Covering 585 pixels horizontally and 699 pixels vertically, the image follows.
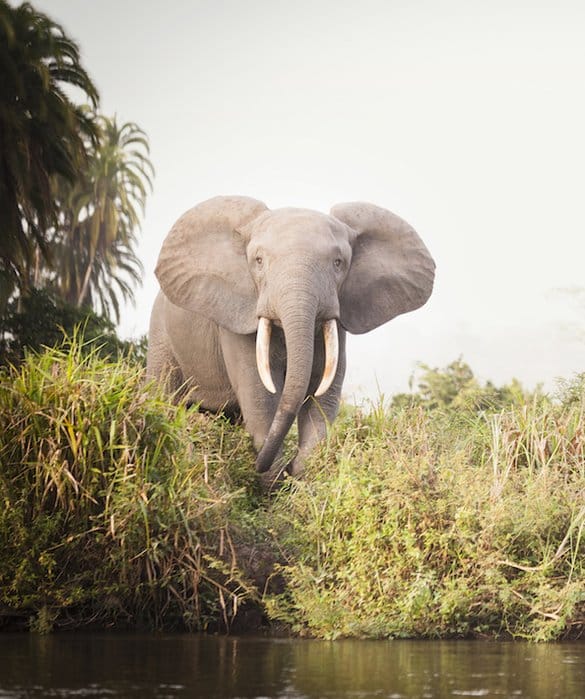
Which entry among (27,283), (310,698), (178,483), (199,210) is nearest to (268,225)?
(199,210)

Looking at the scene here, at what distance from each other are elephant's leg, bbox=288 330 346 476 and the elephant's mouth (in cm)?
21

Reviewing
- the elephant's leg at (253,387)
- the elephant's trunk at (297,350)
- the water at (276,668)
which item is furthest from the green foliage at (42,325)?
the water at (276,668)

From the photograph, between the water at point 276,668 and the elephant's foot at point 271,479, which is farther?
the elephant's foot at point 271,479

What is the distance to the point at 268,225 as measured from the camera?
42.2ft

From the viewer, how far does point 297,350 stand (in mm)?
11828

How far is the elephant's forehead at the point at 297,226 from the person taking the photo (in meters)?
12.4

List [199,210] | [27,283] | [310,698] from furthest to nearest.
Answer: [27,283], [199,210], [310,698]

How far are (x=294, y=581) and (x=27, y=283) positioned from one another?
15331mm

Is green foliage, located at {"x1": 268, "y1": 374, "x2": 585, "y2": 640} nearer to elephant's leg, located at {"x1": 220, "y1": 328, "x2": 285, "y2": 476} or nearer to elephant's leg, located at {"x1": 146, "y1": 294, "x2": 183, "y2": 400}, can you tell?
elephant's leg, located at {"x1": 220, "y1": 328, "x2": 285, "y2": 476}

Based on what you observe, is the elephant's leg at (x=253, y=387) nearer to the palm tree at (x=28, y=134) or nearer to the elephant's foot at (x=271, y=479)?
the elephant's foot at (x=271, y=479)

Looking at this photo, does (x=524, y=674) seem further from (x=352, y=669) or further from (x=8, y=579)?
(x=8, y=579)

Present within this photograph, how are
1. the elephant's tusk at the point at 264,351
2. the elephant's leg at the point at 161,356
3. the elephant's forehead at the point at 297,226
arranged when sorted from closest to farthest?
the elephant's forehead at the point at 297,226
the elephant's tusk at the point at 264,351
the elephant's leg at the point at 161,356

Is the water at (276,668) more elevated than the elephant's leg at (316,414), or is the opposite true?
the elephant's leg at (316,414)

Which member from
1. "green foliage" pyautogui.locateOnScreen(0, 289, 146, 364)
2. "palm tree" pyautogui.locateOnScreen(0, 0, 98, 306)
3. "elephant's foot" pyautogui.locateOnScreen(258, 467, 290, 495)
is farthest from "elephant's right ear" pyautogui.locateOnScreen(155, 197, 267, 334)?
"palm tree" pyautogui.locateOnScreen(0, 0, 98, 306)
